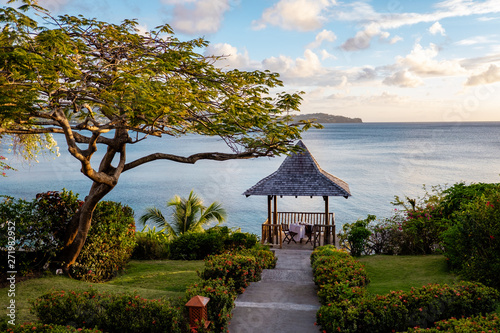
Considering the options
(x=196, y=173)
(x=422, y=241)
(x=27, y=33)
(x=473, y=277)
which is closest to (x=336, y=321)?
(x=473, y=277)

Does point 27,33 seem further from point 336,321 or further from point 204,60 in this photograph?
point 336,321

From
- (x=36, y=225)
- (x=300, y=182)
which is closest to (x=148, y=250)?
(x=36, y=225)

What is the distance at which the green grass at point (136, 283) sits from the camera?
8.33 meters

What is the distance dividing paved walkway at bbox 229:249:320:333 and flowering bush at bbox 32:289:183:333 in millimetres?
1265

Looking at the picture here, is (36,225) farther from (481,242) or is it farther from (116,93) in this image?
(481,242)

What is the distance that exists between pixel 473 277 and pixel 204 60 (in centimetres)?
827

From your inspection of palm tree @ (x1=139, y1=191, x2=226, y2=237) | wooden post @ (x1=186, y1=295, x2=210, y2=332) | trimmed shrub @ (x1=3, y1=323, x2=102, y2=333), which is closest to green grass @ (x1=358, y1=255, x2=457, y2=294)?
wooden post @ (x1=186, y1=295, x2=210, y2=332)

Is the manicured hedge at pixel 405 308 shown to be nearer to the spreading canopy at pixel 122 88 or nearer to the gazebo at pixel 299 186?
the spreading canopy at pixel 122 88

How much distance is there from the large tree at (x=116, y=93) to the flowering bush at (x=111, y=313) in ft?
10.2

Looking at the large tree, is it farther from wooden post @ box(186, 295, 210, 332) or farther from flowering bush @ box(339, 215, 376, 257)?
flowering bush @ box(339, 215, 376, 257)

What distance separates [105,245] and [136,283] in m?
1.39

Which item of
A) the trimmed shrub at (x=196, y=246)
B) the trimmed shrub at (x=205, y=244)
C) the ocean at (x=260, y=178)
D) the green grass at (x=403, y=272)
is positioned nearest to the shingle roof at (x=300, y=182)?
the trimmed shrub at (x=205, y=244)

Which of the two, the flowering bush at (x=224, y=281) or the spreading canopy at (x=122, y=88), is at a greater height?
the spreading canopy at (x=122, y=88)

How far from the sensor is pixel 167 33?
10.6m
